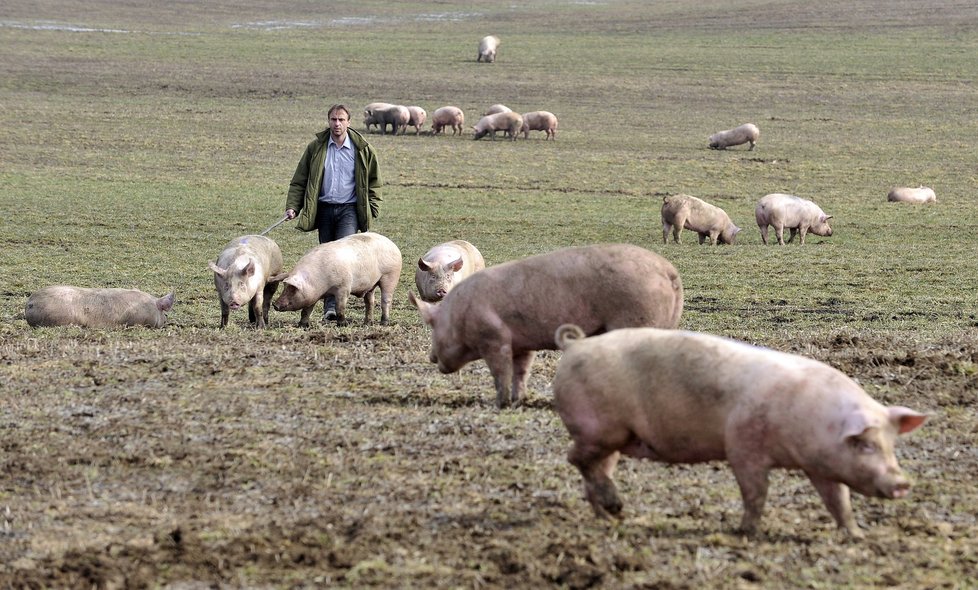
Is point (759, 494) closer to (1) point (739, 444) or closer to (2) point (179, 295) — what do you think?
(1) point (739, 444)

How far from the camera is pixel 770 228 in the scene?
26.0 meters

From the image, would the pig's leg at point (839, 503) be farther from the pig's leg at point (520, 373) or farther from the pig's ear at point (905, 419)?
the pig's leg at point (520, 373)

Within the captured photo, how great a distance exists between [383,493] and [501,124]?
33299 millimetres

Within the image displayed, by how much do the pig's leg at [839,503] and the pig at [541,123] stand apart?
33.2 meters

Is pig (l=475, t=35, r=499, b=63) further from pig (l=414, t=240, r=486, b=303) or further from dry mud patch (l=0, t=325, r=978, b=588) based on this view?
dry mud patch (l=0, t=325, r=978, b=588)

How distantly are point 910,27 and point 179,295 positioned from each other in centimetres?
5893

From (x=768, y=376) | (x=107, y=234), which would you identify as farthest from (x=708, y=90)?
(x=768, y=376)

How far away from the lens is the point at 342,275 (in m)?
13.7

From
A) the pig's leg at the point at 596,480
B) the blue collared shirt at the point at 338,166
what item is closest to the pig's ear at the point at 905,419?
the pig's leg at the point at 596,480

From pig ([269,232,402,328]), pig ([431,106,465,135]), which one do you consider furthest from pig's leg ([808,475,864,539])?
pig ([431,106,465,135])

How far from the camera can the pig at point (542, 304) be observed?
28.0ft

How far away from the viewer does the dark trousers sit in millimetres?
14203

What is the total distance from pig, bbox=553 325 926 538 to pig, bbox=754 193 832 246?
17.0m

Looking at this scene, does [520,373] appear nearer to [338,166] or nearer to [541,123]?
[338,166]
